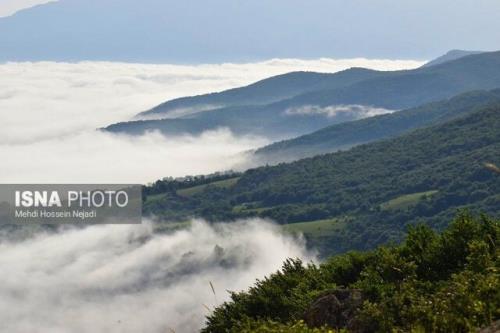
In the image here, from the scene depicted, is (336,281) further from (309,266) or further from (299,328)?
(299,328)

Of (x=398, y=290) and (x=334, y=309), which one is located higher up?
(x=398, y=290)

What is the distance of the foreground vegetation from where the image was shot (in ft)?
90.7

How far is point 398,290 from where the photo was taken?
131 feet

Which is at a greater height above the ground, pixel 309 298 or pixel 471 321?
pixel 471 321

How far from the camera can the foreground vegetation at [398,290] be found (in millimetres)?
27641

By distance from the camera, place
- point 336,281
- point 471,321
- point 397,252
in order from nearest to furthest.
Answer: point 471,321
point 397,252
point 336,281


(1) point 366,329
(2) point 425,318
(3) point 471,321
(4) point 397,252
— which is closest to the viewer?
(3) point 471,321

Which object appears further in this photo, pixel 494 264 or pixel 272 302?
pixel 272 302

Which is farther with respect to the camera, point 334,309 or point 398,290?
point 398,290

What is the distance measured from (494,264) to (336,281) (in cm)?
1915

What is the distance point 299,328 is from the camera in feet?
86.3

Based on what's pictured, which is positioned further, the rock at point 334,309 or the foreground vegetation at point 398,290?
the rock at point 334,309

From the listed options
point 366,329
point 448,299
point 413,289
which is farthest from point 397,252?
point 448,299

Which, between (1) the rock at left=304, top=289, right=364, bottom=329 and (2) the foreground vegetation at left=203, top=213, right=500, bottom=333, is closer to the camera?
(2) the foreground vegetation at left=203, top=213, right=500, bottom=333
